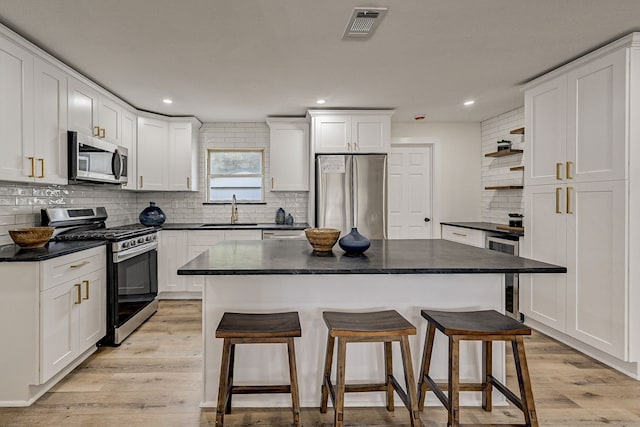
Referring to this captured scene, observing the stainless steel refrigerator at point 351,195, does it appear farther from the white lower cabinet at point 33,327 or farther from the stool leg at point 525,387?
the stool leg at point 525,387

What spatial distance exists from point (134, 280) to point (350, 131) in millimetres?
2901

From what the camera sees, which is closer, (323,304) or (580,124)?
(323,304)

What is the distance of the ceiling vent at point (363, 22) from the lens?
226cm

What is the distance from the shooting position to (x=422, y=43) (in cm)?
276

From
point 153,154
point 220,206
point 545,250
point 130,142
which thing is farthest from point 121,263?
point 545,250

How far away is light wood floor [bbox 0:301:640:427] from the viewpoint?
2145mm

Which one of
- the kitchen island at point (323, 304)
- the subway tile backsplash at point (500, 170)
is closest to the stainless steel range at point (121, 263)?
the kitchen island at point (323, 304)

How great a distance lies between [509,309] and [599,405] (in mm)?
1804

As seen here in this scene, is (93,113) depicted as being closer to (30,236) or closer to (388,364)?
(30,236)

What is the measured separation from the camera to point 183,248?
15.4 ft

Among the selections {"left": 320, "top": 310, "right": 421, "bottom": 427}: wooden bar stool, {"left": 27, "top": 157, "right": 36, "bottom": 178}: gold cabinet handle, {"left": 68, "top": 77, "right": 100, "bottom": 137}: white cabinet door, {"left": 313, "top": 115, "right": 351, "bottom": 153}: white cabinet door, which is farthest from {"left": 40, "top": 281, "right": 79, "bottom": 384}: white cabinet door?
{"left": 313, "top": 115, "right": 351, "bottom": 153}: white cabinet door

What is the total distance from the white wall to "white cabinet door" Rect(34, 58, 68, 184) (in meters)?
3.96

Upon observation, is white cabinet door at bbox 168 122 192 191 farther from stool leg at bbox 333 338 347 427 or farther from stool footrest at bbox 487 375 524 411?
stool footrest at bbox 487 375 524 411

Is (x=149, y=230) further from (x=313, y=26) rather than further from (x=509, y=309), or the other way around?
(x=509, y=309)
